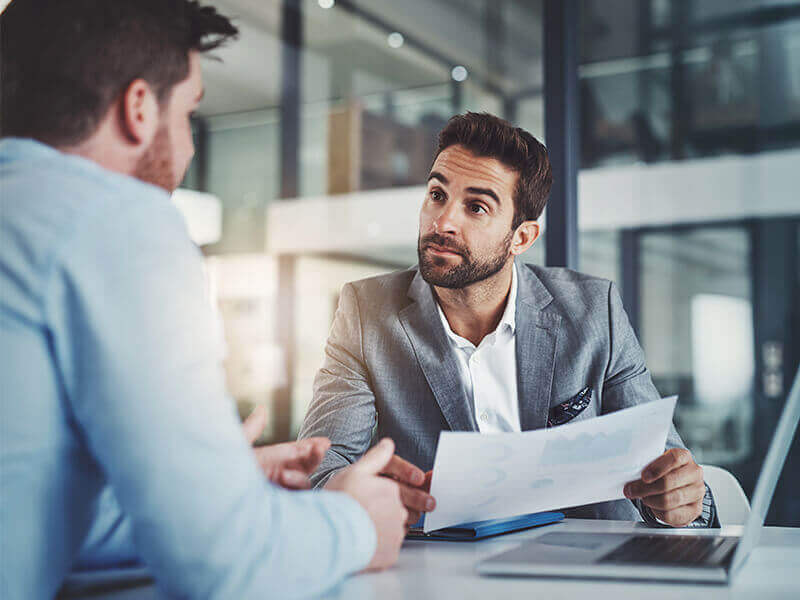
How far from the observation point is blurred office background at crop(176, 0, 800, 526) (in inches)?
161

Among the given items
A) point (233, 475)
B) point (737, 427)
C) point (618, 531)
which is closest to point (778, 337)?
point (737, 427)

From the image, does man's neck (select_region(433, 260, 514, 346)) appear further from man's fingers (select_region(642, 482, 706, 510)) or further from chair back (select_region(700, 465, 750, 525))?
man's fingers (select_region(642, 482, 706, 510))

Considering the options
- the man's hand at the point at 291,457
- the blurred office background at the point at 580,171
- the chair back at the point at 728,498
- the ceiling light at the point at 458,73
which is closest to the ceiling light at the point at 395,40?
the blurred office background at the point at 580,171

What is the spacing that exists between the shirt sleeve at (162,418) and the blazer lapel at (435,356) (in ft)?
3.45

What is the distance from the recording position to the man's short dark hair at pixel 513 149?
2.10m

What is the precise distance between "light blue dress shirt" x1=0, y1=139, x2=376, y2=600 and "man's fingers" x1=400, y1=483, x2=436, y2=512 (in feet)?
1.10

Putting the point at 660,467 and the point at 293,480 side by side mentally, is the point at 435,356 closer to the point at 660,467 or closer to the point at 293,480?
the point at 660,467

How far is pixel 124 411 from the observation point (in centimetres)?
72

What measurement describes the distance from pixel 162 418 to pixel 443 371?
1.17 meters

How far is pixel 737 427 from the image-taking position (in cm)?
405

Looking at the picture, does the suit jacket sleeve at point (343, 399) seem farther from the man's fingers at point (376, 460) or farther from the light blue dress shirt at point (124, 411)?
the light blue dress shirt at point (124, 411)

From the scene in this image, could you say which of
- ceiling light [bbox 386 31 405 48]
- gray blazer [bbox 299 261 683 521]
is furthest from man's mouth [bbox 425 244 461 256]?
ceiling light [bbox 386 31 405 48]

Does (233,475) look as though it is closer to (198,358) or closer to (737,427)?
(198,358)

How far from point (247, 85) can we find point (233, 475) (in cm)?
551
